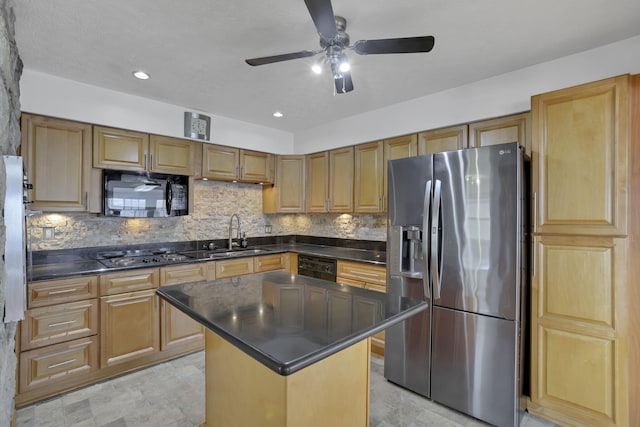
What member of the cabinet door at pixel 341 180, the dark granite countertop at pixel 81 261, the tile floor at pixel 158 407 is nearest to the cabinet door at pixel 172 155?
the dark granite countertop at pixel 81 261

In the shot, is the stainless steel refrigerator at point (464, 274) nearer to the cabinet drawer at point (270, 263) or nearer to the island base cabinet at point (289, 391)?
the island base cabinet at point (289, 391)

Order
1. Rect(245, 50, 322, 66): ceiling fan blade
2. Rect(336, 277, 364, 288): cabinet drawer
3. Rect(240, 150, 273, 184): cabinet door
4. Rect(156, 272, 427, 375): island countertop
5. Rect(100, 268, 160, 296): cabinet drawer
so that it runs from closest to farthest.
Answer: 1. Rect(156, 272, 427, 375): island countertop
2. Rect(245, 50, 322, 66): ceiling fan blade
3. Rect(100, 268, 160, 296): cabinet drawer
4. Rect(336, 277, 364, 288): cabinet drawer
5. Rect(240, 150, 273, 184): cabinet door

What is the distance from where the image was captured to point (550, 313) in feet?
6.73

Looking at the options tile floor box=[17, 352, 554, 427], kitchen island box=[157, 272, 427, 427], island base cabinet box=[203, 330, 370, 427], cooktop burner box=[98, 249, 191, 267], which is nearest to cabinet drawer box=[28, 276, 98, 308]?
cooktop burner box=[98, 249, 191, 267]

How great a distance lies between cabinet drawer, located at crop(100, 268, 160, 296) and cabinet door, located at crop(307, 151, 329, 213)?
6.45 feet

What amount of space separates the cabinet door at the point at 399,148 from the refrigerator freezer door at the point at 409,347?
1.07 meters

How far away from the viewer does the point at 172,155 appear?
3227mm

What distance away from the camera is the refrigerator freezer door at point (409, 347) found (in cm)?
238

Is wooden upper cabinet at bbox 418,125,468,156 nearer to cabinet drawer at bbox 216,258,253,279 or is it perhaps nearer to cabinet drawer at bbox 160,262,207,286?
cabinet drawer at bbox 216,258,253,279

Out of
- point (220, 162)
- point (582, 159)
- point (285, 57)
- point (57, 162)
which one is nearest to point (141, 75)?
point (57, 162)

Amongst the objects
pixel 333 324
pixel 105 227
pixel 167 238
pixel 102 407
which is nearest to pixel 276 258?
pixel 167 238

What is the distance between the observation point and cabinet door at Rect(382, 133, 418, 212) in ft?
10.1

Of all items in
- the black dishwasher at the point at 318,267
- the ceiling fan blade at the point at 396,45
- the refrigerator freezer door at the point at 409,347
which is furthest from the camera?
the black dishwasher at the point at 318,267

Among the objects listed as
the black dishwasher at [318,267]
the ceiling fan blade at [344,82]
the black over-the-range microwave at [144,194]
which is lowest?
the black dishwasher at [318,267]
